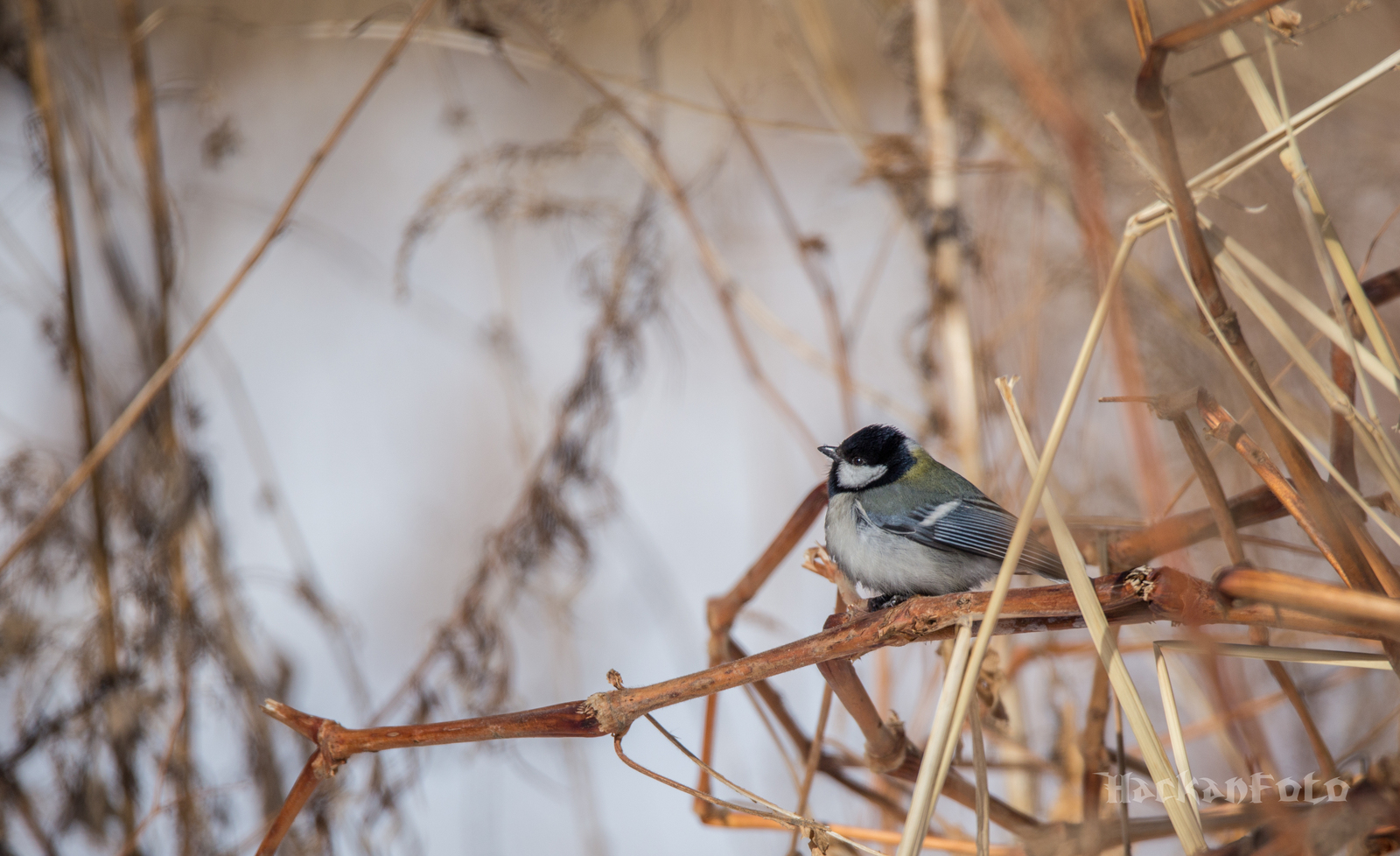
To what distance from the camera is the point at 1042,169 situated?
1.64m

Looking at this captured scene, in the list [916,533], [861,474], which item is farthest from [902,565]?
[861,474]

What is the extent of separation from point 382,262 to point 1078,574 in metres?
2.47

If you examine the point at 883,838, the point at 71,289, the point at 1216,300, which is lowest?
the point at 883,838

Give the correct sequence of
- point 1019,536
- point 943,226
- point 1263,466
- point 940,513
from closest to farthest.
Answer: point 1019,536 < point 1263,466 < point 940,513 < point 943,226

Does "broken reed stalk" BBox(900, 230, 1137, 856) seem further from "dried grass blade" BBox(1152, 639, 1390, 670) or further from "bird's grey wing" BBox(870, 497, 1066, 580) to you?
"bird's grey wing" BBox(870, 497, 1066, 580)

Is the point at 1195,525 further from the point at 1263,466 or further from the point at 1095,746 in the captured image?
the point at 1095,746

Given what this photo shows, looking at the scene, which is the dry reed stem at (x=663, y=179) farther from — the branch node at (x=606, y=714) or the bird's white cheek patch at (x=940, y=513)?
the branch node at (x=606, y=714)

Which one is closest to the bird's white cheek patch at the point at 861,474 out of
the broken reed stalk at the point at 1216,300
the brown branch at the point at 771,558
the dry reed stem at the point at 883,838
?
the brown branch at the point at 771,558

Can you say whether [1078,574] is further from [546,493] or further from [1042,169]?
[546,493]

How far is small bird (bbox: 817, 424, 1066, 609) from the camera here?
4.34ft

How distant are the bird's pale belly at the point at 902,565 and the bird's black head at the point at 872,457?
0.16 metres

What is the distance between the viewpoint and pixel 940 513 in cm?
139

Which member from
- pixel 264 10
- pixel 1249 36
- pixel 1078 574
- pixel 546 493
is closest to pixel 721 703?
pixel 546 493

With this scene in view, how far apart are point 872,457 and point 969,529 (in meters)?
0.31
